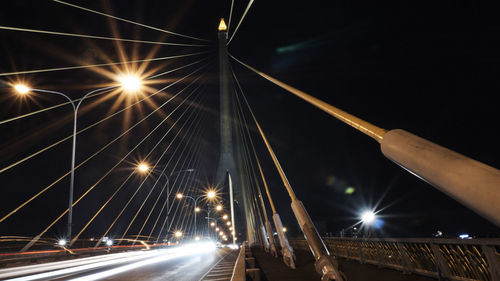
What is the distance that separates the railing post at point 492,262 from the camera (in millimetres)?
6164

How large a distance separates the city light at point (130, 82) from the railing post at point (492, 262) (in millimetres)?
15443

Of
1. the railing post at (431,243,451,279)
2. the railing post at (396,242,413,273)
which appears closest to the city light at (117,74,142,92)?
the railing post at (396,242,413,273)

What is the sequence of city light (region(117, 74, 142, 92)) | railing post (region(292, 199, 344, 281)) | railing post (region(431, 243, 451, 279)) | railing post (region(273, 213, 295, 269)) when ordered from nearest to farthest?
railing post (region(292, 199, 344, 281)) → railing post (region(431, 243, 451, 279)) → railing post (region(273, 213, 295, 269)) → city light (region(117, 74, 142, 92))

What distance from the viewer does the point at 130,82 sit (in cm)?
1681

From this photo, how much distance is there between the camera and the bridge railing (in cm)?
639

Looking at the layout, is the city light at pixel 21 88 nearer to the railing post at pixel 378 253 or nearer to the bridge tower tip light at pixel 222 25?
the railing post at pixel 378 253

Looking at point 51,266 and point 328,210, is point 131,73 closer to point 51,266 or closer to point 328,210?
point 51,266

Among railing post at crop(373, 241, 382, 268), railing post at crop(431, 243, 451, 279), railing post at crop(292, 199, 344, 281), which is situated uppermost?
railing post at crop(373, 241, 382, 268)

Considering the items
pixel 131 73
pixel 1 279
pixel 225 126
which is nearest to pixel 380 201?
pixel 225 126

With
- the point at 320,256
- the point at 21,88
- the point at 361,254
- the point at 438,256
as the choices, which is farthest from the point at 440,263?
the point at 21,88

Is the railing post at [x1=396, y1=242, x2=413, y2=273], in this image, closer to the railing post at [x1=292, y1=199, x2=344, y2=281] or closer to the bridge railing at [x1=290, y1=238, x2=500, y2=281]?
the bridge railing at [x1=290, y1=238, x2=500, y2=281]

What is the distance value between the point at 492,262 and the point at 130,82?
15972 millimetres

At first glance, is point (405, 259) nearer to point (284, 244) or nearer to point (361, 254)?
point (361, 254)

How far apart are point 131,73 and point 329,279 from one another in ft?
48.3
